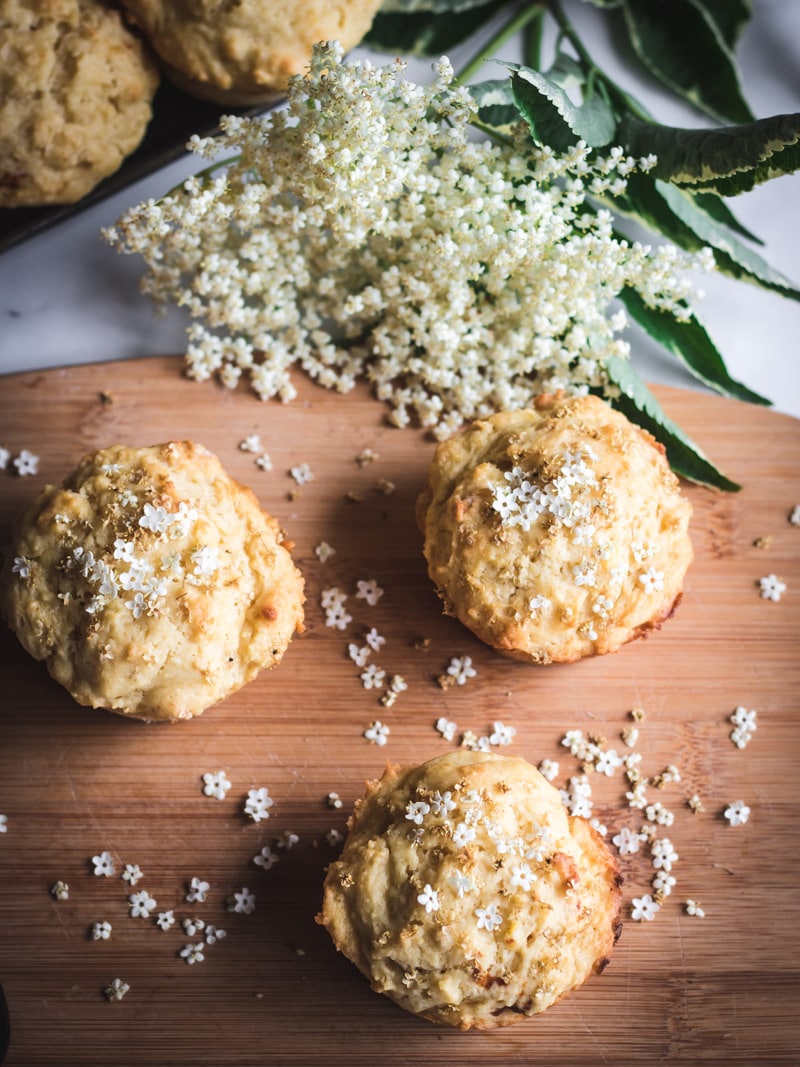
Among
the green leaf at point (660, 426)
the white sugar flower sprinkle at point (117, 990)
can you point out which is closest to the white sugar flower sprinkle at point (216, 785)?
the white sugar flower sprinkle at point (117, 990)

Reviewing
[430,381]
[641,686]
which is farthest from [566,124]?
[641,686]

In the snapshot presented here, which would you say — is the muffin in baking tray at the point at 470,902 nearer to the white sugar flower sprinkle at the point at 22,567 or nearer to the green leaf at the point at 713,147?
the white sugar flower sprinkle at the point at 22,567

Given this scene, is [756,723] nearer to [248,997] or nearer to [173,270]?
[248,997]

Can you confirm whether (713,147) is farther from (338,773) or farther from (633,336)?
(338,773)

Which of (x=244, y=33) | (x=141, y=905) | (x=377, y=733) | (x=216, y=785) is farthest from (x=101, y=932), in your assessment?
(x=244, y=33)

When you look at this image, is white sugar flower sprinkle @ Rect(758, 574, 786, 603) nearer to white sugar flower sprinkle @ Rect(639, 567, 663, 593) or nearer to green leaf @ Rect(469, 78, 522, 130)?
white sugar flower sprinkle @ Rect(639, 567, 663, 593)
